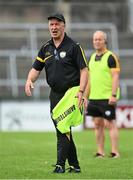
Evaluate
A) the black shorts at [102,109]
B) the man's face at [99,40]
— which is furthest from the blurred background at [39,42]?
the man's face at [99,40]

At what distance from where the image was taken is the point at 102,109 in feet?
44.7

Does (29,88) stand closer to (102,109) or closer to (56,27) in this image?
(56,27)

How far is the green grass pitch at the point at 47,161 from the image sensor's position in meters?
9.65

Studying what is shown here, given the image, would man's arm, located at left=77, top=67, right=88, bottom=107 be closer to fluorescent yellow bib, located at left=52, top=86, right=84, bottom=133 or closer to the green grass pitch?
fluorescent yellow bib, located at left=52, top=86, right=84, bottom=133

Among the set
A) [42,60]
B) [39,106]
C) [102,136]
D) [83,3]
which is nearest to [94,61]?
[102,136]

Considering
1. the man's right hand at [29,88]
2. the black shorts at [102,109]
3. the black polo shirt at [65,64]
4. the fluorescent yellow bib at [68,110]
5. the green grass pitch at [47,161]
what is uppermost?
the black polo shirt at [65,64]

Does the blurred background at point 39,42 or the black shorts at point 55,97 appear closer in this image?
the black shorts at point 55,97

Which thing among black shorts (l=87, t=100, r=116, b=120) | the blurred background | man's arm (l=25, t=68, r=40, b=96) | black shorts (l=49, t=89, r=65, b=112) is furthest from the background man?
the blurred background

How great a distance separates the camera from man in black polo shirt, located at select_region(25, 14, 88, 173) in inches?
380

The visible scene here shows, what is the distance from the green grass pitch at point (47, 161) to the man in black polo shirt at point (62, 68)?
39 cm

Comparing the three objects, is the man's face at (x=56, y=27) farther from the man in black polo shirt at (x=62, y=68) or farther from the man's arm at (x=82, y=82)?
the man's arm at (x=82, y=82)

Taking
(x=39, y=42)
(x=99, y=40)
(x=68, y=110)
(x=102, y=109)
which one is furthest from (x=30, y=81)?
(x=39, y=42)

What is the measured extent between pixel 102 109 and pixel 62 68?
4007 millimetres

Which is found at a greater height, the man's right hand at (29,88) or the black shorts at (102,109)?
the man's right hand at (29,88)
